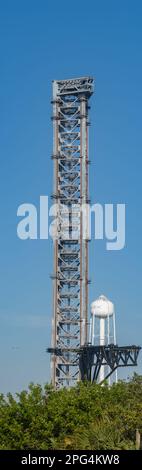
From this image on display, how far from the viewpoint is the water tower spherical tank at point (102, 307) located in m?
77.1

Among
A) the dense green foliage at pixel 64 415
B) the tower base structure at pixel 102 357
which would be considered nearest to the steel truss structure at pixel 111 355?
the tower base structure at pixel 102 357

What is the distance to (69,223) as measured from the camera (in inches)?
3204

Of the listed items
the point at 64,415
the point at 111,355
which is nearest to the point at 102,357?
the point at 111,355

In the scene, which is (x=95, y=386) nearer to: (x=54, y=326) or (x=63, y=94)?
(x=54, y=326)

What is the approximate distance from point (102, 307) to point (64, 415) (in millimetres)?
37726

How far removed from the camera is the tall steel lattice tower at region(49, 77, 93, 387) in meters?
80.2

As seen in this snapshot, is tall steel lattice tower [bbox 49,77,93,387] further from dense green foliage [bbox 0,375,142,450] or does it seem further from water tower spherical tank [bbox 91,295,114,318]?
dense green foliage [bbox 0,375,142,450]

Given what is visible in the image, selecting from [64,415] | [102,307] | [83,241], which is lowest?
[64,415]

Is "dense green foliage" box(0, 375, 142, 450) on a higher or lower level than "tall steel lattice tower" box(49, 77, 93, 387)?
lower

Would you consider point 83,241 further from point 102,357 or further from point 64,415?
point 64,415

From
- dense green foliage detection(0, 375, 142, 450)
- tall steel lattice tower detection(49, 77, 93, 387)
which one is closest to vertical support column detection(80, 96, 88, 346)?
tall steel lattice tower detection(49, 77, 93, 387)

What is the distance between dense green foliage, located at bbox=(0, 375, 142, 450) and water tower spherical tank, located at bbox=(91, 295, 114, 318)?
31927 mm

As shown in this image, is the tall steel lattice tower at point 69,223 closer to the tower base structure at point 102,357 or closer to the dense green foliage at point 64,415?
the tower base structure at point 102,357

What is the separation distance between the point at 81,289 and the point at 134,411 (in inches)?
1822
